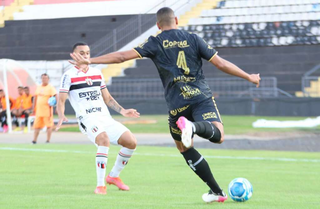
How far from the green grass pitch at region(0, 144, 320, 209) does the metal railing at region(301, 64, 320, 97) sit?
13019 mm

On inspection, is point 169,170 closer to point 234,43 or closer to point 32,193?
point 32,193

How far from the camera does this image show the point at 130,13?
38.3 meters

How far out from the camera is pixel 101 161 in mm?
8500

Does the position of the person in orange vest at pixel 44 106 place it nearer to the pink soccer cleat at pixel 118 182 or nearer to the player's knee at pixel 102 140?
the pink soccer cleat at pixel 118 182

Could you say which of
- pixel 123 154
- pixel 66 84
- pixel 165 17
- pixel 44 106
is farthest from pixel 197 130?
pixel 44 106

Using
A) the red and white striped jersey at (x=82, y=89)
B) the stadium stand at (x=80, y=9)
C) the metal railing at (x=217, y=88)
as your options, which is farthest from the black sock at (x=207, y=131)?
the stadium stand at (x=80, y=9)

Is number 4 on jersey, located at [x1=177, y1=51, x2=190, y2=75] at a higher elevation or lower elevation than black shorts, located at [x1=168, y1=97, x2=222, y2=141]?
higher

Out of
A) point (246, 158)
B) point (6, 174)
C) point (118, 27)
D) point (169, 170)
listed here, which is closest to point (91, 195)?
point (6, 174)

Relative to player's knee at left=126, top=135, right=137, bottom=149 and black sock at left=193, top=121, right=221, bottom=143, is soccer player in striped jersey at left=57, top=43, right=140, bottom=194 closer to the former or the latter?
player's knee at left=126, top=135, right=137, bottom=149

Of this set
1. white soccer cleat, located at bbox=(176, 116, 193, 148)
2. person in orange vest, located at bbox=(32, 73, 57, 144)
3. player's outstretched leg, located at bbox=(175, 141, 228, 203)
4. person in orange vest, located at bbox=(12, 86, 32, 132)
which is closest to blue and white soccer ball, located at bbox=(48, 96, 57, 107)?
person in orange vest, located at bbox=(32, 73, 57, 144)

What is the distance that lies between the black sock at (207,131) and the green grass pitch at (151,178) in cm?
75

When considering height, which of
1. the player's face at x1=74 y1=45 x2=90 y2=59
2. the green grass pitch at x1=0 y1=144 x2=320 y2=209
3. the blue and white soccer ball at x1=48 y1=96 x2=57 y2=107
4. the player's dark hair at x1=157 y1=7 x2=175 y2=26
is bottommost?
the green grass pitch at x1=0 y1=144 x2=320 y2=209

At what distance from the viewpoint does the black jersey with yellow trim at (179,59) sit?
23.2 ft

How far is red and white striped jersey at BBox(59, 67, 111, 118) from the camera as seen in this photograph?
8.72 metres
